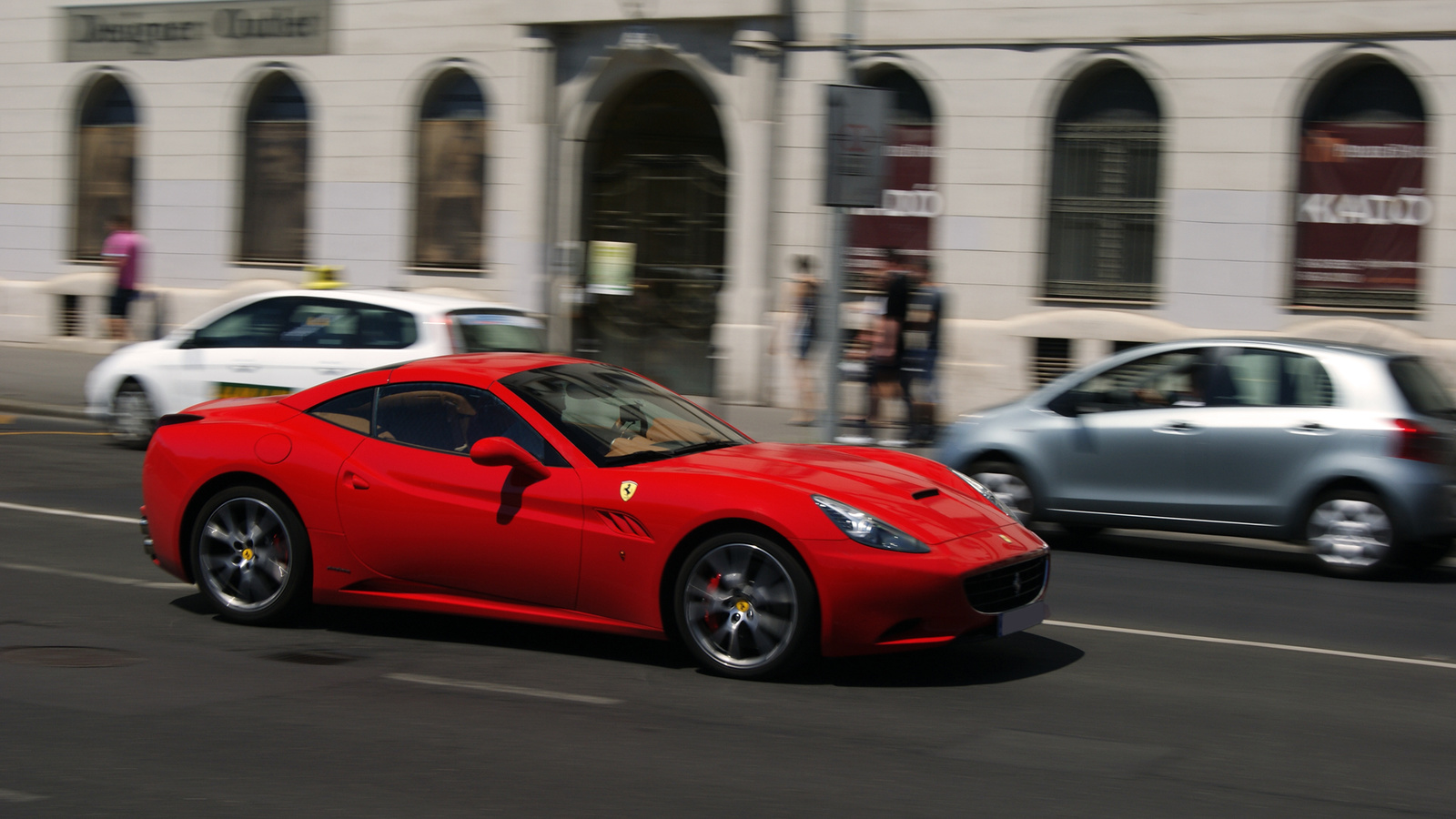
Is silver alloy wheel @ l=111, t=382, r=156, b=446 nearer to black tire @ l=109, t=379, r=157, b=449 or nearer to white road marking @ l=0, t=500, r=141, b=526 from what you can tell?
black tire @ l=109, t=379, r=157, b=449

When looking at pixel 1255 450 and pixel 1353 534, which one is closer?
pixel 1353 534

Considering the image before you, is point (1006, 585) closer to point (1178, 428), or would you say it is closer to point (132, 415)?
point (1178, 428)

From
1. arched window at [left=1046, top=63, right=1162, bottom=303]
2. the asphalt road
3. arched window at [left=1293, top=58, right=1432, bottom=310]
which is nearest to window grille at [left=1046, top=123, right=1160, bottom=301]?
arched window at [left=1046, top=63, right=1162, bottom=303]

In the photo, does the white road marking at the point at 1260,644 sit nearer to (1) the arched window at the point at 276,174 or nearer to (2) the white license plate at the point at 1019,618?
(2) the white license plate at the point at 1019,618

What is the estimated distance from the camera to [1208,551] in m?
10.9

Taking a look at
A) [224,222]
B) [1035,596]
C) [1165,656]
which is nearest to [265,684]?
[1035,596]

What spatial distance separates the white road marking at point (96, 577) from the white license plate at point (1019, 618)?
4286 mm

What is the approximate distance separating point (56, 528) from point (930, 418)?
8.71m

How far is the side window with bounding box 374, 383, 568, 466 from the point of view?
6.71 metres

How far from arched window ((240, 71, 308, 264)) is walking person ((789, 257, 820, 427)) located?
8648 mm

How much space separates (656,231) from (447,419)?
45.4ft

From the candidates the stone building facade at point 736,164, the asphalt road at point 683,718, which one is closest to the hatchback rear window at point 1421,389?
the asphalt road at point 683,718

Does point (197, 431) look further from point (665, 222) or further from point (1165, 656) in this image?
point (665, 222)

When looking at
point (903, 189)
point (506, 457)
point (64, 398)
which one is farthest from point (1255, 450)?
point (64, 398)
